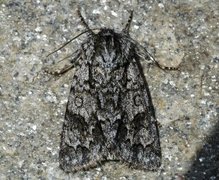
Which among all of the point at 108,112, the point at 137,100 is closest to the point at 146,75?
the point at 137,100

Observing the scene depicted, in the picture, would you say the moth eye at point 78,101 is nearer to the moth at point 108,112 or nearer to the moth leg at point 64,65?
the moth at point 108,112

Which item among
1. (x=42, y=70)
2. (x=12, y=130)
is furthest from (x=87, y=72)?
(x=12, y=130)

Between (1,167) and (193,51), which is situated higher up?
(193,51)

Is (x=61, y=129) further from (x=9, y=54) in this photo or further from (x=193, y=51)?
(x=193, y=51)

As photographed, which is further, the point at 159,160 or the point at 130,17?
the point at 130,17

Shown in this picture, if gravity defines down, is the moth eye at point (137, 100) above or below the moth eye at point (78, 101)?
above

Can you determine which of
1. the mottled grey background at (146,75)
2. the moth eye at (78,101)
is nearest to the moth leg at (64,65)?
the mottled grey background at (146,75)

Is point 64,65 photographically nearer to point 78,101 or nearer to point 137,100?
point 78,101
